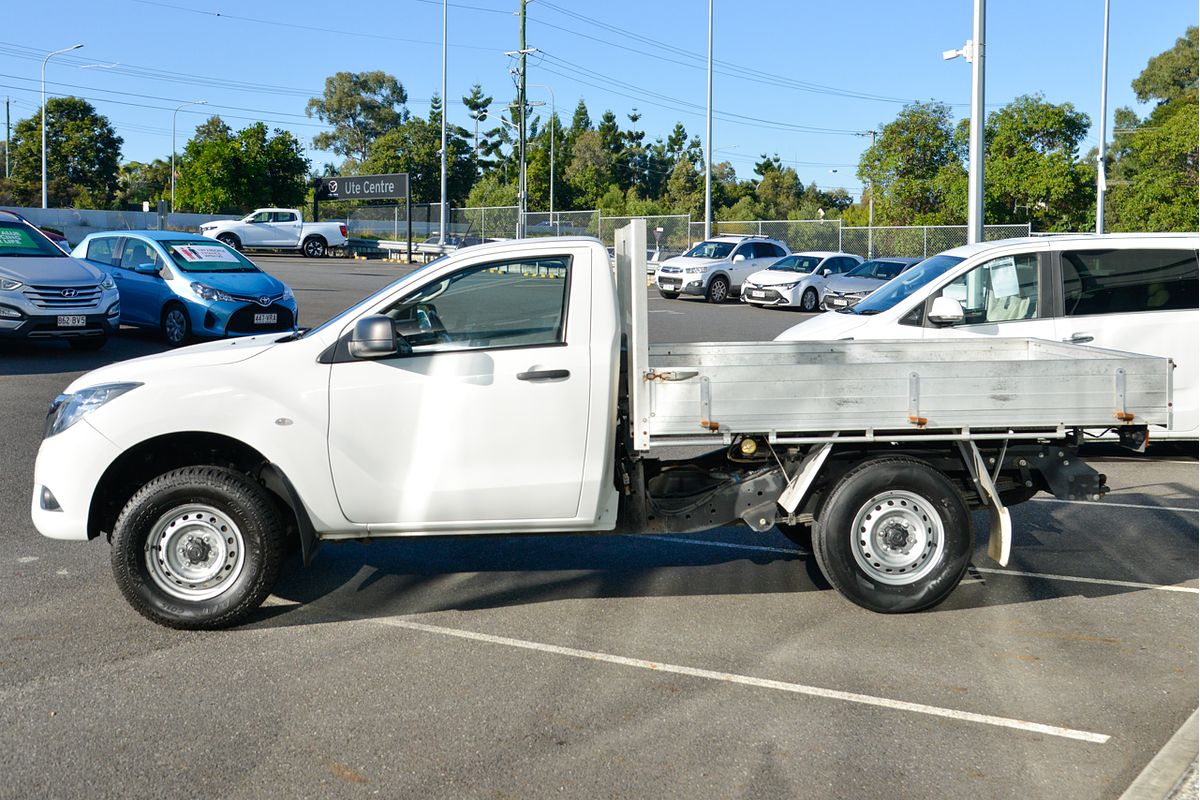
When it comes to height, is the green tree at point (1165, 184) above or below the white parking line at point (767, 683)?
above

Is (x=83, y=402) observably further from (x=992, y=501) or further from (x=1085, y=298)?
(x=1085, y=298)

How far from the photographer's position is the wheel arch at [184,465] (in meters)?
5.82

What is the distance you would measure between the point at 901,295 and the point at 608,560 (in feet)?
15.5

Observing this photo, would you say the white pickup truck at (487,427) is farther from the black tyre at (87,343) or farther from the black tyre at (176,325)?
the black tyre at (176,325)

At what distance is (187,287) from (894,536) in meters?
13.3

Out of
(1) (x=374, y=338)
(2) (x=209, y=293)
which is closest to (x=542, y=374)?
(1) (x=374, y=338)

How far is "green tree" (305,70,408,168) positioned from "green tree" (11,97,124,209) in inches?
1258

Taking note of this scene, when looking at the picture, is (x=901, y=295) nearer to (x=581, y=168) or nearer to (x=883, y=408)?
(x=883, y=408)

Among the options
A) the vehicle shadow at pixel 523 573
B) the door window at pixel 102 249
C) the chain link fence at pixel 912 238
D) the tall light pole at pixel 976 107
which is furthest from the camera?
the chain link fence at pixel 912 238

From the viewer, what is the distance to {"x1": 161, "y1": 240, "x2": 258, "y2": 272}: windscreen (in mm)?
17422

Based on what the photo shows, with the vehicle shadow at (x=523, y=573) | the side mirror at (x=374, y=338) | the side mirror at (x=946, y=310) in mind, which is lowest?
the vehicle shadow at (x=523, y=573)

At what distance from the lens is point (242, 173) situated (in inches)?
2576

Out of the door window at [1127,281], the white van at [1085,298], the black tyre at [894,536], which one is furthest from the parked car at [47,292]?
the black tyre at [894,536]

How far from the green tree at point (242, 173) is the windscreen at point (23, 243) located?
50937 millimetres
